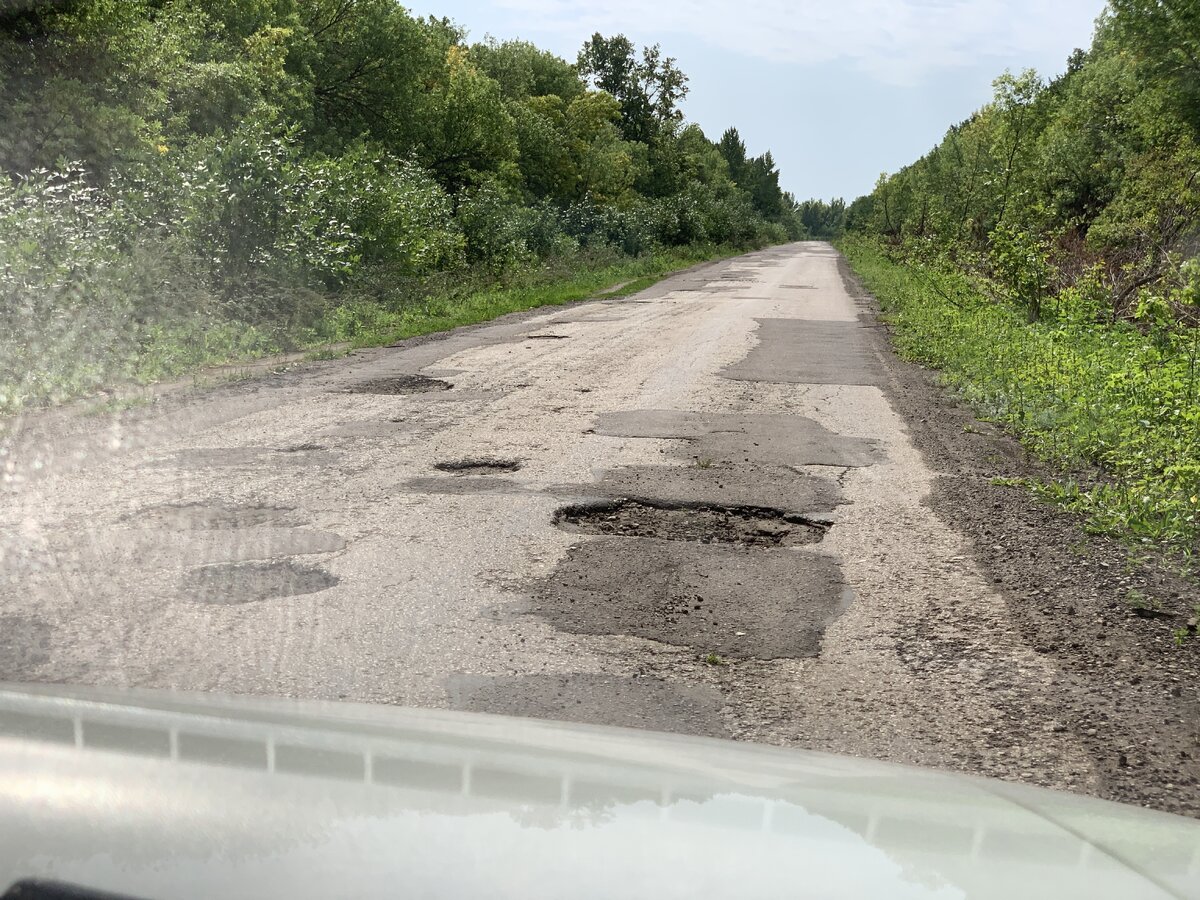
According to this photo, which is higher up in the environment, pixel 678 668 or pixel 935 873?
pixel 935 873

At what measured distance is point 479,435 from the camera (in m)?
8.44

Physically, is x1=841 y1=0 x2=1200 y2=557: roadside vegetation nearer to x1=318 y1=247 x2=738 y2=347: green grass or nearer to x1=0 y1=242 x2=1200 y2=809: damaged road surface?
x1=0 y1=242 x2=1200 y2=809: damaged road surface

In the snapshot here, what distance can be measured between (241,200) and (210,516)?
9874 mm

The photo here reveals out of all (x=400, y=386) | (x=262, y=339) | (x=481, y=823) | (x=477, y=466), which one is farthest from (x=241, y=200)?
(x=481, y=823)

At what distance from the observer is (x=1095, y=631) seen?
4676 mm

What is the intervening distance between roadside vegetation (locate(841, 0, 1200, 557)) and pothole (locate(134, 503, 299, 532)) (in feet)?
15.0

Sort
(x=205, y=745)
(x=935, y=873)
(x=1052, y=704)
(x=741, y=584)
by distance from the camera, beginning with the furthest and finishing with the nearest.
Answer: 1. (x=741, y=584)
2. (x=1052, y=704)
3. (x=205, y=745)
4. (x=935, y=873)

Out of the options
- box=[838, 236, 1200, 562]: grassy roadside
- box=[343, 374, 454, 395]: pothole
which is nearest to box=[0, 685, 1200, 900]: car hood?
box=[838, 236, 1200, 562]: grassy roadside

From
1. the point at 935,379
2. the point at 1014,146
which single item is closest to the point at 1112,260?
the point at 1014,146

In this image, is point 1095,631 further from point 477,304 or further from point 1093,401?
point 477,304

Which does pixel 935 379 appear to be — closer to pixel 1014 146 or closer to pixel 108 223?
pixel 108 223

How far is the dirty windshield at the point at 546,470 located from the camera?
13.0 feet

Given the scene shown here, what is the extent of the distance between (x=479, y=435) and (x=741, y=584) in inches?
147

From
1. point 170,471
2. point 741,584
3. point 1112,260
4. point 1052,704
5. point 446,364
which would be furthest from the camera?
point 1112,260
